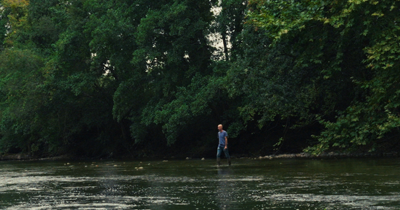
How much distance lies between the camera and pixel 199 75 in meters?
37.9

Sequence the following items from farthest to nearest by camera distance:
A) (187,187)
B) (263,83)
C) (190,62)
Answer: (190,62) → (263,83) → (187,187)

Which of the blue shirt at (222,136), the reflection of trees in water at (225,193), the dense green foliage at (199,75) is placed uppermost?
the dense green foliage at (199,75)

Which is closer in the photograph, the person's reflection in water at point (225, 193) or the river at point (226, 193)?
the river at point (226, 193)

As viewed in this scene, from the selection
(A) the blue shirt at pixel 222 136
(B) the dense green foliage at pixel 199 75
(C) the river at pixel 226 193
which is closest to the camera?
(C) the river at pixel 226 193

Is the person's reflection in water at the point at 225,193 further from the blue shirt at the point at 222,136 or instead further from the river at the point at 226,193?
the blue shirt at the point at 222,136

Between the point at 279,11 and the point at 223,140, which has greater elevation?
the point at 279,11

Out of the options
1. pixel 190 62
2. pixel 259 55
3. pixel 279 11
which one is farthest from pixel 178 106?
pixel 279 11

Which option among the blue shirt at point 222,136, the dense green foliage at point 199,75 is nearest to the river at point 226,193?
the dense green foliage at point 199,75

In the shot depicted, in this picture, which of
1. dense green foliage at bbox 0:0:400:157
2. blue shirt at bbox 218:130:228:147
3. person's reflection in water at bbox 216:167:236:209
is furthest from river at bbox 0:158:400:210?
blue shirt at bbox 218:130:228:147

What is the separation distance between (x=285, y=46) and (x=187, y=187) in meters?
15.0

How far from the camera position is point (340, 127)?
22.0 m

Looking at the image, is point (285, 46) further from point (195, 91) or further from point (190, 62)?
point (190, 62)

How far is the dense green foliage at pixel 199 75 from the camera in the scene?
2211 centimetres

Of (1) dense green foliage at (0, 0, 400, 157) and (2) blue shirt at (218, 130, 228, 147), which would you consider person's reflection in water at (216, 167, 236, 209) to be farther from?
(2) blue shirt at (218, 130, 228, 147)
